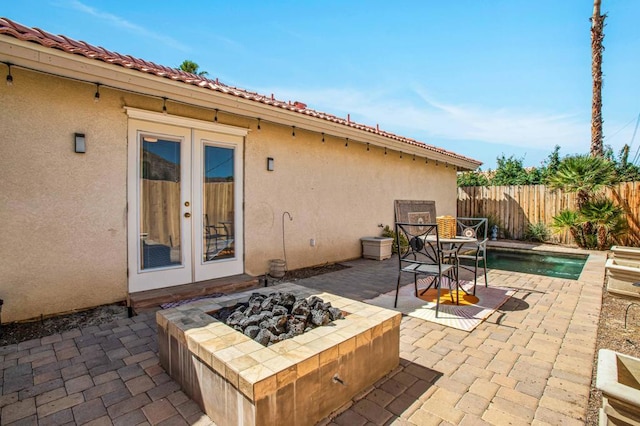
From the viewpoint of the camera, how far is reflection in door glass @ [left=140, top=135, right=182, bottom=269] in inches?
195

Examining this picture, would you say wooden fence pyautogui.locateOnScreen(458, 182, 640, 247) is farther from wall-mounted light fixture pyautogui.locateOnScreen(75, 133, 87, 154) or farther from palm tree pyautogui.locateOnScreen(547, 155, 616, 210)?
wall-mounted light fixture pyautogui.locateOnScreen(75, 133, 87, 154)

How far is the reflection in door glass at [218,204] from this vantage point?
5605mm

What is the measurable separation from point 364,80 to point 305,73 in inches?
88.1

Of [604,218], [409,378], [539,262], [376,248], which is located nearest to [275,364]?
[409,378]

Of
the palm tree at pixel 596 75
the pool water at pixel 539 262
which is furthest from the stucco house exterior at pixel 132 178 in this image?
the palm tree at pixel 596 75

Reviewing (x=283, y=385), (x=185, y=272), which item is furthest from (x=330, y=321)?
(x=185, y=272)

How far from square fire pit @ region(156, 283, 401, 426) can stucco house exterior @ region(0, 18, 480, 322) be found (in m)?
2.43

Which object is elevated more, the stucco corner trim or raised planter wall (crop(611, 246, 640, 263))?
the stucco corner trim

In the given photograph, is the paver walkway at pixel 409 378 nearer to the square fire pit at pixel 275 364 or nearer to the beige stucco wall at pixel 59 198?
the square fire pit at pixel 275 364

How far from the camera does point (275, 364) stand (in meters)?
2.01

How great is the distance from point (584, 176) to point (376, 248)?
7550 mm

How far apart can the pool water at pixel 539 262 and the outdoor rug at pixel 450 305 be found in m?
2.72

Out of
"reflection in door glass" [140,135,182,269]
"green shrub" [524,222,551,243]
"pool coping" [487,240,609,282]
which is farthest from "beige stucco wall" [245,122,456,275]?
"green shrub" [524,222,551,243]

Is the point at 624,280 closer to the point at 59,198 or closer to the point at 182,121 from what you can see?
the point at 182,121
